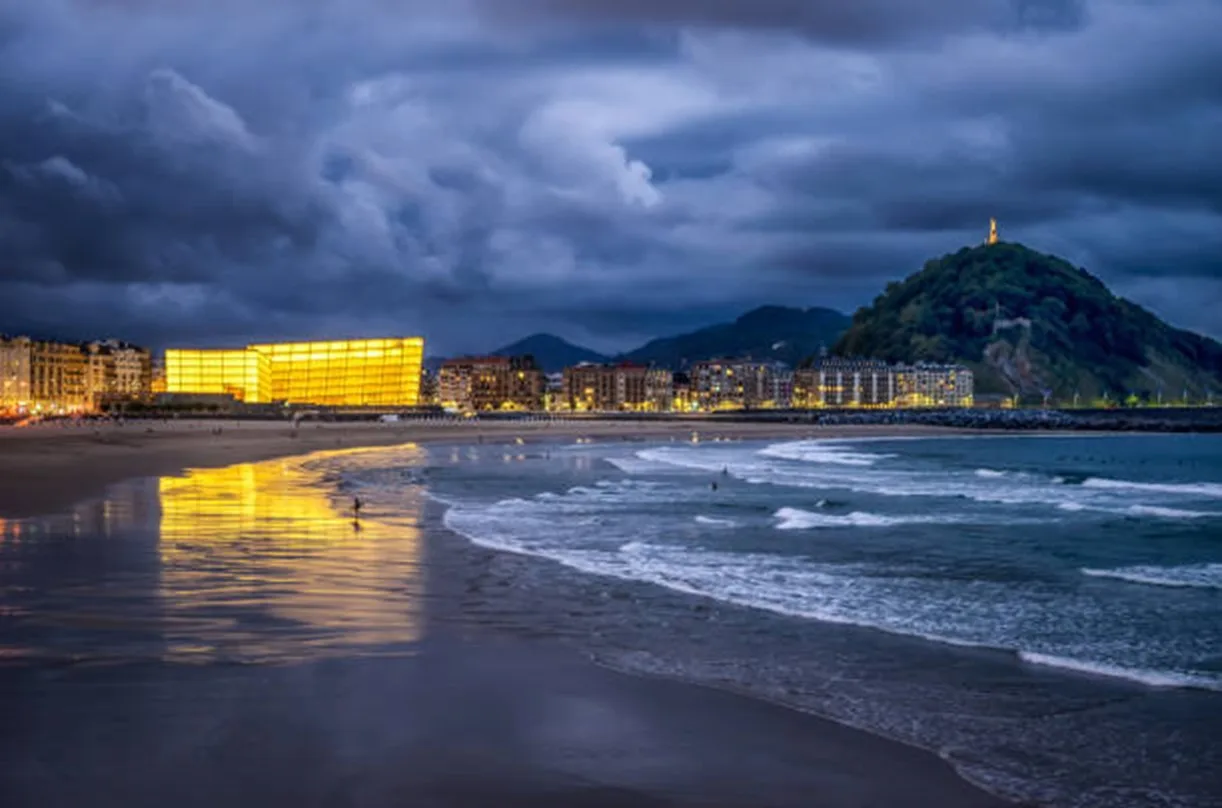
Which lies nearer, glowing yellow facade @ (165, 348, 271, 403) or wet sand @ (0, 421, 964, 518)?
wet sand @ (0, 421, 964, 518)

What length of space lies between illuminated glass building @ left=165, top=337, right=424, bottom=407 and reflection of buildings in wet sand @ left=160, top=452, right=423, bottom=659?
453 feet

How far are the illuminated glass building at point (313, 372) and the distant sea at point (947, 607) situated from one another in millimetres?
132867

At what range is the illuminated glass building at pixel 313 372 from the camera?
162 m

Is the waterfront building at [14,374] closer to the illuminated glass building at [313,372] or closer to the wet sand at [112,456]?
the illuminated glass building at [313,372]

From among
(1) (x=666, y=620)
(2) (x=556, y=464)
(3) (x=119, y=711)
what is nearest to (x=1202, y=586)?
(1) (x=666, y=620)

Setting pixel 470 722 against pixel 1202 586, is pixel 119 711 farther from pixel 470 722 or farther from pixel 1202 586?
pixel 1202 586

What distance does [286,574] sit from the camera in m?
17.0

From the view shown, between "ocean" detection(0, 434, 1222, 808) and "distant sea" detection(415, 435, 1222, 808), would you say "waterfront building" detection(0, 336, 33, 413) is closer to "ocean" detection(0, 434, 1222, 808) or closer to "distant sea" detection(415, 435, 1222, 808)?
"ocean" detection(0, 434, 1222, 808)

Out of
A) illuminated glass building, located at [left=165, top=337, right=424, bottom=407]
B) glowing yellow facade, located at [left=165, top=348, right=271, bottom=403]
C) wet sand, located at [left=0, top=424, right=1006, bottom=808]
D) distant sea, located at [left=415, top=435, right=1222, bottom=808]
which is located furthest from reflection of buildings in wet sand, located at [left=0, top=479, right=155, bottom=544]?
illuminated glass building, located at [left=165, top=337, right=424, bottom=407]

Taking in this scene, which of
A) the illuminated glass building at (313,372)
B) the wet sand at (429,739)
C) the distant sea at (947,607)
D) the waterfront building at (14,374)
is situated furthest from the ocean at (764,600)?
the waterfront building at (14,374)

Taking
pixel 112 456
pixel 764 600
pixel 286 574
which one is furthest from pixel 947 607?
pixel 112 456

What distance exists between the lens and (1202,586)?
17922 millimetres

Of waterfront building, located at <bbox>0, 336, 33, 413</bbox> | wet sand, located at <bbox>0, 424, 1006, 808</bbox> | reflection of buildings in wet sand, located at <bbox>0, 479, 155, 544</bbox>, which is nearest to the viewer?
wet sand, located at <bbox>0, 424, 1006, 808</bbox>

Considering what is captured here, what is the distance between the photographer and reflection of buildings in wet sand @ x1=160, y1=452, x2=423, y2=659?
1248cm
